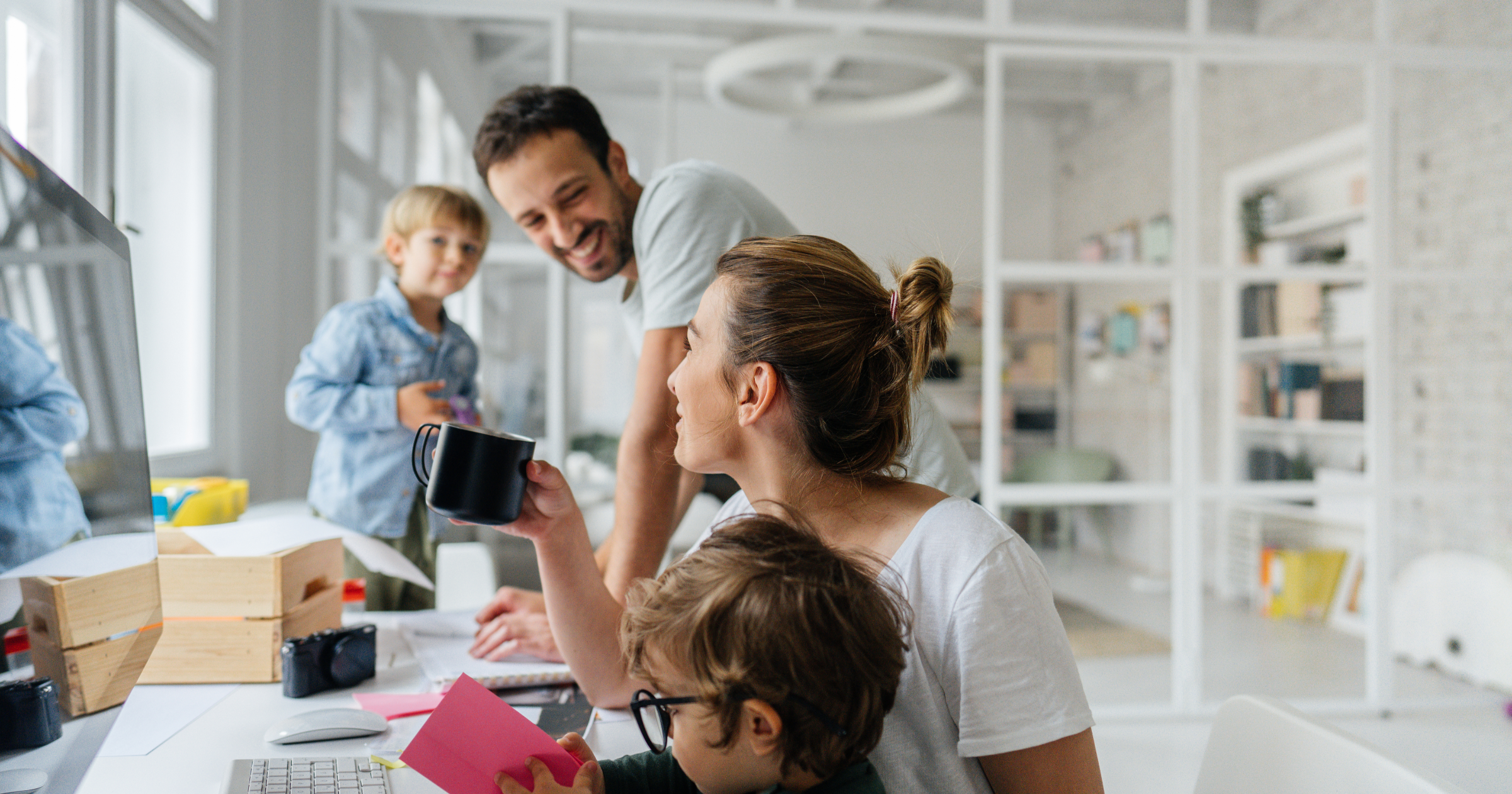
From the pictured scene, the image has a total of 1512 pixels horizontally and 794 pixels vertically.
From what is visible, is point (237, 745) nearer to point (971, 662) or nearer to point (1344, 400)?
point (971, 662)

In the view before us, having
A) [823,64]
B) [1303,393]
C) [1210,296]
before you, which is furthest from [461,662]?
[823,64]

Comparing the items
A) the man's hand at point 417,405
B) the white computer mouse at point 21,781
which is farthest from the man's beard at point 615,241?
the white computer mouse at point 21,781

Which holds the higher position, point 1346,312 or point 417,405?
point 1346,312

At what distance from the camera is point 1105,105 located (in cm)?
330

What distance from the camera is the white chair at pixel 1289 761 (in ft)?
2.78

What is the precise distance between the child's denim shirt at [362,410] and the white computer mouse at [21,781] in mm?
1378

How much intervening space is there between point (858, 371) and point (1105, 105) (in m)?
2.87

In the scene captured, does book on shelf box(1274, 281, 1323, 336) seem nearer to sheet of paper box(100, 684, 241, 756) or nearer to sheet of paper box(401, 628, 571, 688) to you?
sheet of paper box(401, 628, 571, 688)

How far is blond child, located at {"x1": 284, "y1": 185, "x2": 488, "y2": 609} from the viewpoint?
210 centimetres

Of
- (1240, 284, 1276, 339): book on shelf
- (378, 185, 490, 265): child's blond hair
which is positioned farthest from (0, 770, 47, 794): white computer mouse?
(1240, 284, 1276, 339): book on shelf

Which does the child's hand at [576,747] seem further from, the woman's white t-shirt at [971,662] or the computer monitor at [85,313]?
the computer monitor at [85,313]

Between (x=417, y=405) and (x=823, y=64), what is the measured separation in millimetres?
4132

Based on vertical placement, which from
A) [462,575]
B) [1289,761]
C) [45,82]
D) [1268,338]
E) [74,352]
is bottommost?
[462,575]

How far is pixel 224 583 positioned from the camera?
1161 mm
